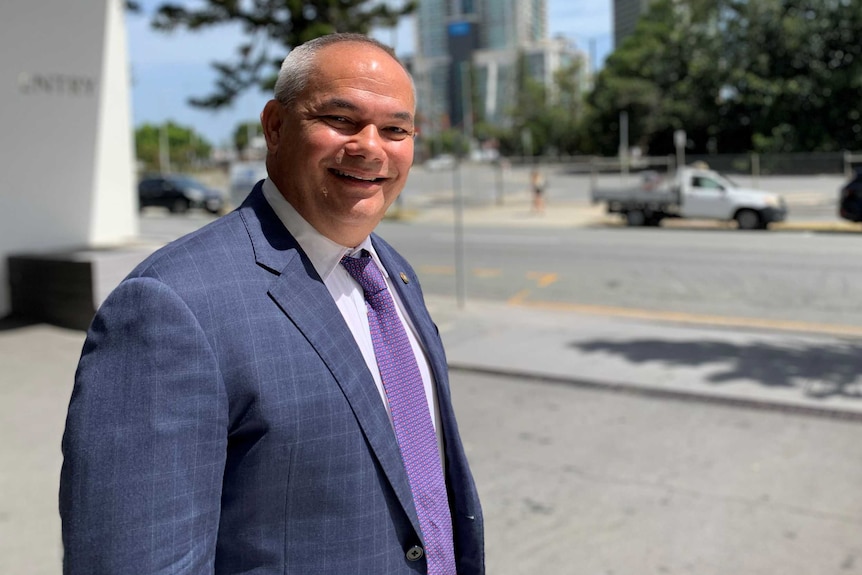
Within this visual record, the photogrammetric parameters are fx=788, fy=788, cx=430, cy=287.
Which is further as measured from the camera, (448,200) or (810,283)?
(448,200)

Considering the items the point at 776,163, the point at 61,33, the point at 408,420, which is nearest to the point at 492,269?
the point at 61,33

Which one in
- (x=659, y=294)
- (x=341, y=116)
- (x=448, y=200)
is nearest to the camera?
(x=341, y=116)

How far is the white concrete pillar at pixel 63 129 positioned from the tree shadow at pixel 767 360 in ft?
17.7

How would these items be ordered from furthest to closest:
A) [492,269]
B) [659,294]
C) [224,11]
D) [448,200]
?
[448,200]
[492,269]
[659,294]
[224,11]

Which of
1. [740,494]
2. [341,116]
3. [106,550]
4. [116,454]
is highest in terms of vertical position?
[341,116]

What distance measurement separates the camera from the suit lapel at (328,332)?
1.30 meters

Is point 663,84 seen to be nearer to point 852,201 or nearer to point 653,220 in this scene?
point 653,220

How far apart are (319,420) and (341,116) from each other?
20.8 inches

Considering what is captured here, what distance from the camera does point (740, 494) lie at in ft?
13.8

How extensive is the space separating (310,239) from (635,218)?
20614mm

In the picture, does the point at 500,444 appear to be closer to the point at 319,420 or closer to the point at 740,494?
the point at 740,494

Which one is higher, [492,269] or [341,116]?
[341,116]

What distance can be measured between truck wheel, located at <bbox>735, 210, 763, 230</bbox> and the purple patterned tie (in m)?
18.4

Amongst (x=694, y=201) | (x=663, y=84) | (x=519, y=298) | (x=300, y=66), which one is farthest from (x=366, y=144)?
(x=663, y=84)
